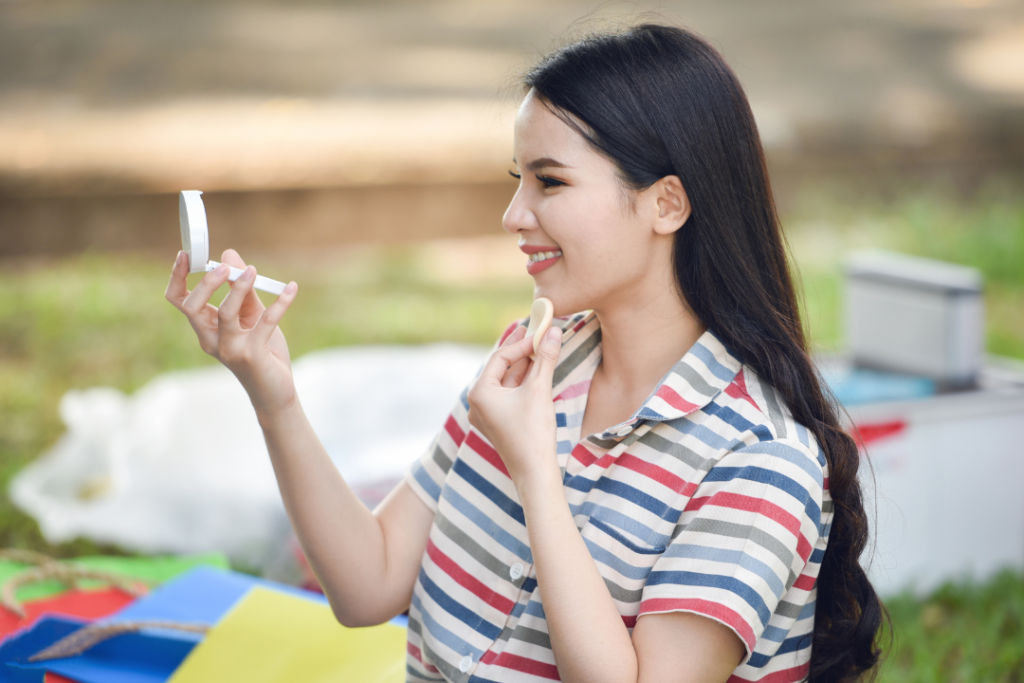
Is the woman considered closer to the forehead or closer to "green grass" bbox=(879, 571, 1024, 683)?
the forehead

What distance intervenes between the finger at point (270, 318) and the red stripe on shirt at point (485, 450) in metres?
0.38

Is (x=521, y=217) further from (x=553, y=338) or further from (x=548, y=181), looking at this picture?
(x=553, y=338)

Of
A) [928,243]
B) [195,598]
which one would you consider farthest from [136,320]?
[928,243]

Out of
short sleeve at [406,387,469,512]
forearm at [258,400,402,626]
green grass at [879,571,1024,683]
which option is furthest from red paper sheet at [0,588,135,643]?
green grass at [879,571,1024,683]

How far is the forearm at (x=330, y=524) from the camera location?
1.36 m

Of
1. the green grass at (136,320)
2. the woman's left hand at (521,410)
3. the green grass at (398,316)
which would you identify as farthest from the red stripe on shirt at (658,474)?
the green grass at (136,320)

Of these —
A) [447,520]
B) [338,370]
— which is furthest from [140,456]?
[447,520]

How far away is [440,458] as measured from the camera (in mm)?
1549

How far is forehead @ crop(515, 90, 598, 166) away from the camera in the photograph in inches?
50.3

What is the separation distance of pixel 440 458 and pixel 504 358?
1.10 ft

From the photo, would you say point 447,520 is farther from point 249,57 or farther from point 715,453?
point 249,57

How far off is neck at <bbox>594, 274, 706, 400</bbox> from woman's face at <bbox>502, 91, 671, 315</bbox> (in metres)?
0.03

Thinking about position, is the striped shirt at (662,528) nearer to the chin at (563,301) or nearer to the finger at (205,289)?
the chin at (563,301)

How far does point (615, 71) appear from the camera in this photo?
1.27 metres
